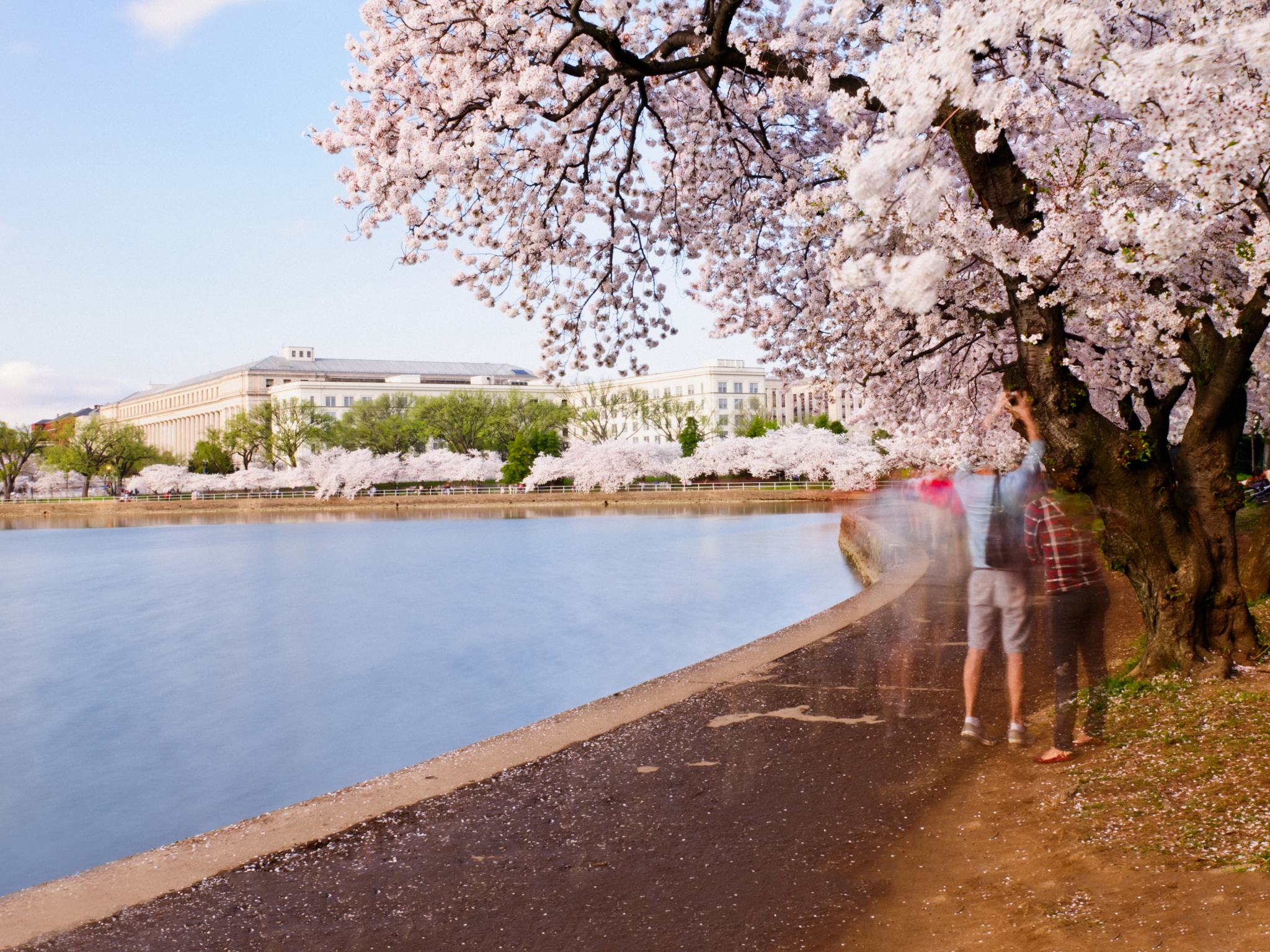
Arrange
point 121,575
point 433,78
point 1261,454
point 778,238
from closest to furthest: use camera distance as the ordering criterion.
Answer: point 433,78
point 778,238
point 121,575
point 1261,454

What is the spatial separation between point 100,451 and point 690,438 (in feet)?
186

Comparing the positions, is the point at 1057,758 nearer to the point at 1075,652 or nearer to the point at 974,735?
the point at 974,735

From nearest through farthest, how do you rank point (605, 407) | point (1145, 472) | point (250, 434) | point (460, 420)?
point (1145, 472)
point (460, 420)
point (250, 434)
point (605, 407)

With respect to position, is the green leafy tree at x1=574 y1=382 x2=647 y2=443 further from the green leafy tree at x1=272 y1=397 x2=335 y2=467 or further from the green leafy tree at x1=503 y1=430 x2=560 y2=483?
the green leafy tree at x1=272 y1=397 x2=335 y2=467

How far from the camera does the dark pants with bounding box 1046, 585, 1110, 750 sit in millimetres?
5770

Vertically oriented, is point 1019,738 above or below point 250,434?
below

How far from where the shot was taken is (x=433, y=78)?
822 centimetres

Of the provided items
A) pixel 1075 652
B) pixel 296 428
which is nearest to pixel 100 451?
pixel 296 428

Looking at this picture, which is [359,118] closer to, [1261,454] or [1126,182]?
[1126,182]

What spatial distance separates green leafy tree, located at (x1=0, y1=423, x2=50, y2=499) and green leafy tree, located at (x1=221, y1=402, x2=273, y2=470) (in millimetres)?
19461

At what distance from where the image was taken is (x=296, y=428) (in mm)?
93938

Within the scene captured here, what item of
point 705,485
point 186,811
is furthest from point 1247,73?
point 705,485

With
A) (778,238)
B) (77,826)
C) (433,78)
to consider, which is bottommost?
(77,826)

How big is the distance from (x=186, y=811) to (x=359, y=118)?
6.44m
